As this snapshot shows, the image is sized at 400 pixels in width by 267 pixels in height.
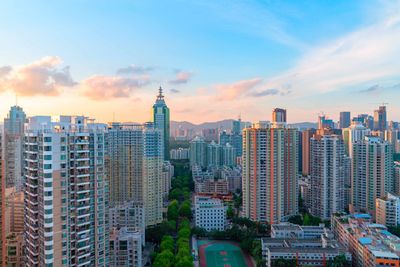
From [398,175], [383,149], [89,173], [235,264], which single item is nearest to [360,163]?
[383,149]

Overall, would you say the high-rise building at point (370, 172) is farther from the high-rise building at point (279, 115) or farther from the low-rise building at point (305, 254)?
the high-rise building at point (279, 115)

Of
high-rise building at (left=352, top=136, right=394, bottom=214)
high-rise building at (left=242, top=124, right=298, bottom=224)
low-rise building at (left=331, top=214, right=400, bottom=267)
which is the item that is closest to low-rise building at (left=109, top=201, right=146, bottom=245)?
high-rise building at (left=242, top=124, right=298, bottom=224)

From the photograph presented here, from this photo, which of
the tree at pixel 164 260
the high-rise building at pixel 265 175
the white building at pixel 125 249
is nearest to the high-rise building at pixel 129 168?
the high-rise building at pixel 265 175

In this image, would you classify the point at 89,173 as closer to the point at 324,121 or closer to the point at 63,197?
the point at 63,197

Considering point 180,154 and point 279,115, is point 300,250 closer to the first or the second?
point 279,115

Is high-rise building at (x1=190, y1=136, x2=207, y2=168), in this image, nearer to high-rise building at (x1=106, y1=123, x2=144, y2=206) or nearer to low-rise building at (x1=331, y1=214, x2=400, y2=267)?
high-rise building at (x1=106, y1=123, x2=144, y2=206)

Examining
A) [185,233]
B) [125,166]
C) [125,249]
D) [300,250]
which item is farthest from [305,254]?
[125,166]
